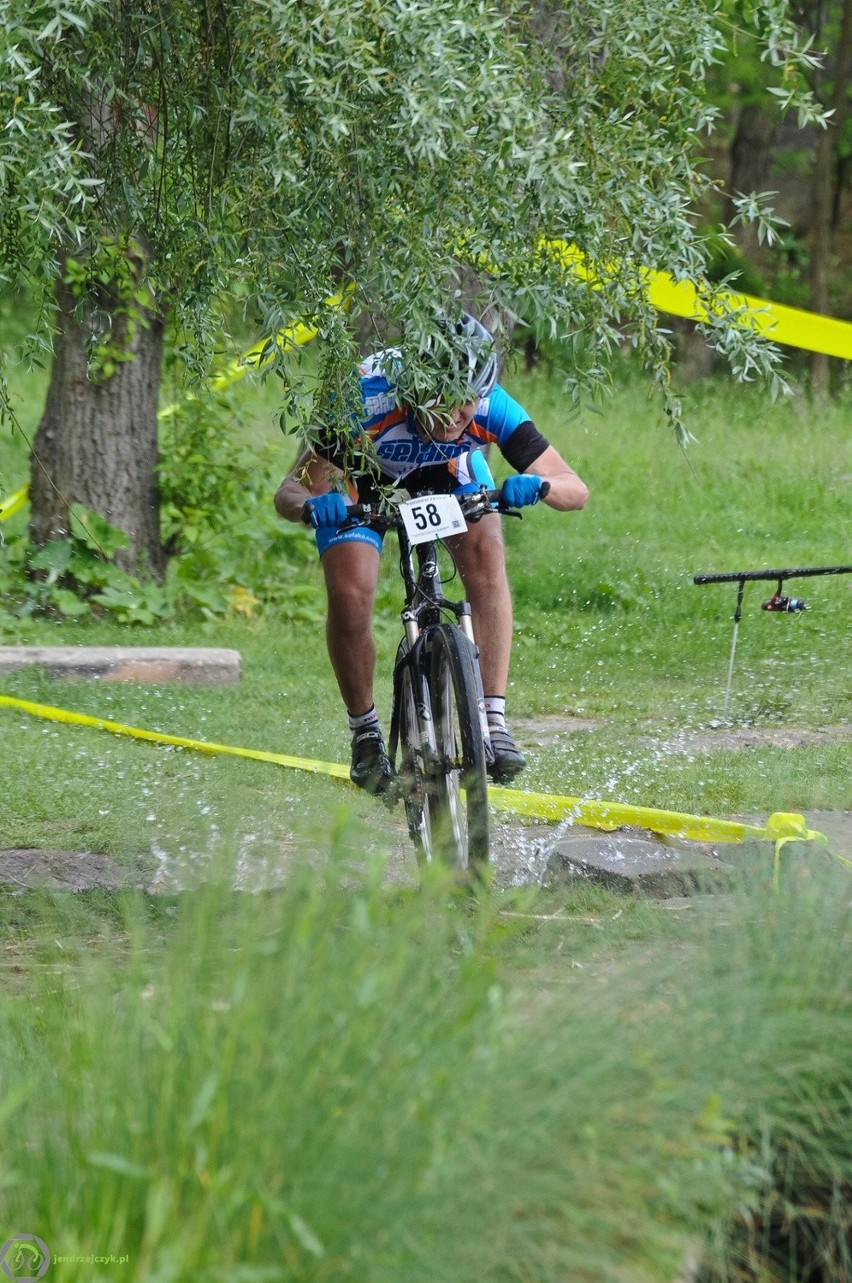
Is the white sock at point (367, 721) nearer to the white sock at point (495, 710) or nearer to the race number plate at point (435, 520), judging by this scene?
the white sock at point (495, 710)

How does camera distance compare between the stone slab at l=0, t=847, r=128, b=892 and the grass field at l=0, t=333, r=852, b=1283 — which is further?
the stone slab at l=0, t=847, r=128, b=892

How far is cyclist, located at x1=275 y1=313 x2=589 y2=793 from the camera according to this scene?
17.0ft

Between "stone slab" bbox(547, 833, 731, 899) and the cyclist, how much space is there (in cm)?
34

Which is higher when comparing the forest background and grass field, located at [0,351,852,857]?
the forest background

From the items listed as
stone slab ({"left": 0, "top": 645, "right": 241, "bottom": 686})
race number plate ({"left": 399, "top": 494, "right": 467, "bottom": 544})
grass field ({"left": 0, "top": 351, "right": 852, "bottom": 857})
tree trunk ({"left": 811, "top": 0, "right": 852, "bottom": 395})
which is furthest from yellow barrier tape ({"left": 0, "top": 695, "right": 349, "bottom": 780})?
tree trunk ({"left": 811, "top": 0, "right": 852, "bottom": 395})

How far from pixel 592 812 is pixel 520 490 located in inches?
55.4

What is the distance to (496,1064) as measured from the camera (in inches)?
86.0

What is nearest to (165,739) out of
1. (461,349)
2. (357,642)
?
(357,642)

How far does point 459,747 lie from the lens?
5.08 m

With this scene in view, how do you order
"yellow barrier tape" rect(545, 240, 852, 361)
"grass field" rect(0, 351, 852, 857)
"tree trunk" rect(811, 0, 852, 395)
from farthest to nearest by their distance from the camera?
"tree trunk" rect(811, 0, 852, 395) < "grass field" rect(0, 351, 852, 857) < "yellow barrier tape" rect(545, 240, 852, 361)

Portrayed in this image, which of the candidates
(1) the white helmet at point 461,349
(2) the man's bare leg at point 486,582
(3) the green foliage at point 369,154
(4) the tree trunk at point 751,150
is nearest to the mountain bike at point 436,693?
(2) the man's bare leg at point 486,582

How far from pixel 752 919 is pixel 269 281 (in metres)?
2.11

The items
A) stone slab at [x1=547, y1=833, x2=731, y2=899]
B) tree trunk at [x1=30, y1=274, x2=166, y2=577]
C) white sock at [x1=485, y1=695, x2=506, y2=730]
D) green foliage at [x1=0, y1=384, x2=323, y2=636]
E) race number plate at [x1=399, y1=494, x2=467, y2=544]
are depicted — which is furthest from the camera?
tree trunk at [x1=30, y1=274, x2=166, y2=577]

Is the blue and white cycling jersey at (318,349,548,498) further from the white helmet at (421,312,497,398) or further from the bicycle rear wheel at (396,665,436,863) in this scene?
the bicycle rear wheel at (396,665,436,863)
